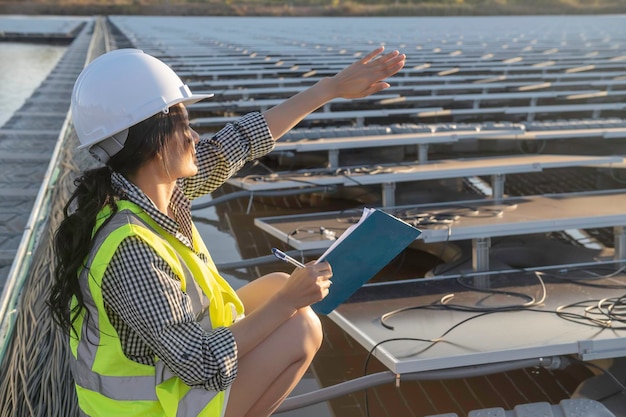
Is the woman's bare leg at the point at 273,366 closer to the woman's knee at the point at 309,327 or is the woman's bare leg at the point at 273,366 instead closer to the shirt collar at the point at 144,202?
the woman's knee at the point at 309,327

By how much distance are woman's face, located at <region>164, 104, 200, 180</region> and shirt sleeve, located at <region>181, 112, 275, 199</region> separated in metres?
0.47

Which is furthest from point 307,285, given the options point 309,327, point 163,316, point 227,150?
point 227,150

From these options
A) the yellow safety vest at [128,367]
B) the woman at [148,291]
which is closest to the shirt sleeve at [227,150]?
the woman at [148,291]

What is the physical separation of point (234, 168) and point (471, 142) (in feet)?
16.6

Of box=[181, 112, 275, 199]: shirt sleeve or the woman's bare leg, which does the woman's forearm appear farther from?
the woman's bare leg

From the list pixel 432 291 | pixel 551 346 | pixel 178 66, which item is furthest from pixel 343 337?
pixel 178 66

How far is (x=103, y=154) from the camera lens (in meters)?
1.92

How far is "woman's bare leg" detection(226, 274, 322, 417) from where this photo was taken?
193 centimetres

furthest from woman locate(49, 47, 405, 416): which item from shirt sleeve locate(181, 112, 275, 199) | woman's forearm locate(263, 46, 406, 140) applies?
woman's forearm locate(263, 46, 406, 140)


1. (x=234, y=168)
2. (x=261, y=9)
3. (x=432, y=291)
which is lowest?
(x=261, y=9)

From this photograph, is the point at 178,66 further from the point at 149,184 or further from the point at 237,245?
the point at 149,184

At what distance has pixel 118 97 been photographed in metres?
1.86

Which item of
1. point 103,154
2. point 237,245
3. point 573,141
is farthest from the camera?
point 573,141

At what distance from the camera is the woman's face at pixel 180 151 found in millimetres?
1899
